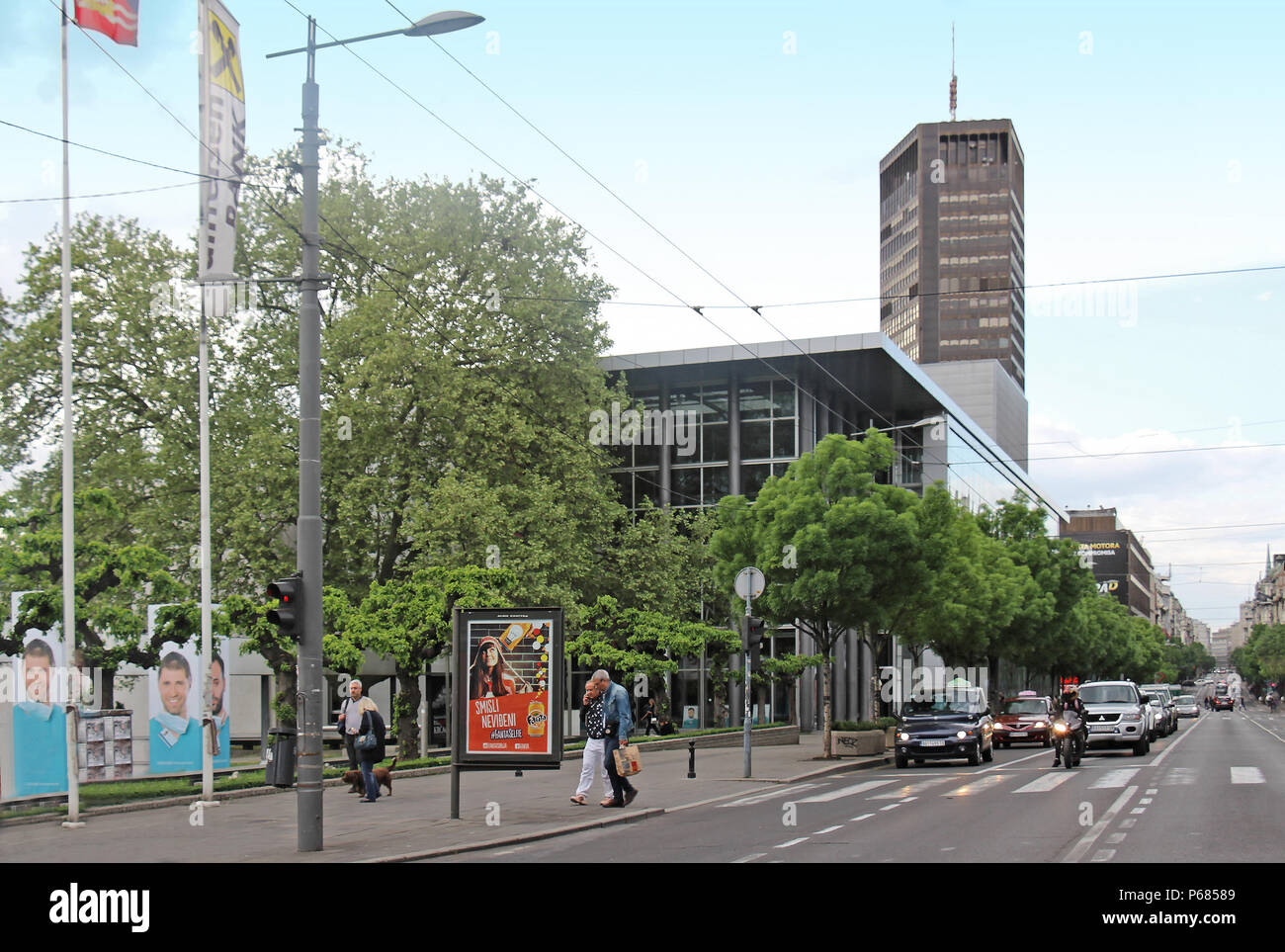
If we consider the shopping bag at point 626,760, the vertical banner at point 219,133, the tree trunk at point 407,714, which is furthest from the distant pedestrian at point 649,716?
the vertical banner at point 219,133

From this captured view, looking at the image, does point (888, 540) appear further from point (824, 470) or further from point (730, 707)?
point (730, 707)

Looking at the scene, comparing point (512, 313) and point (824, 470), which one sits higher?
point (512, 313)

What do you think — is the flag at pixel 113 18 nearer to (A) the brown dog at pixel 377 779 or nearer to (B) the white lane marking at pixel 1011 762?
(A) the brown dog at pixel 377 779

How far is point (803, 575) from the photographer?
98.5ft

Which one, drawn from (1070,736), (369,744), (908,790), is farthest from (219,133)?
(1070,736)

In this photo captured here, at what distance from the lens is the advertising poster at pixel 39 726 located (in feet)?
54.9

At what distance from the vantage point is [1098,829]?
14.2 meters

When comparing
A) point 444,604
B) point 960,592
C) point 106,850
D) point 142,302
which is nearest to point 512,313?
point 142,302

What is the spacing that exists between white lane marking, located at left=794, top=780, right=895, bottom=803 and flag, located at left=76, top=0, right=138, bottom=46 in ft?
46.2

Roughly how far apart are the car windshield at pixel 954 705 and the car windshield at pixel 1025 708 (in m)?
1.32

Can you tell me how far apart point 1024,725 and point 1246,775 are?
15617mm

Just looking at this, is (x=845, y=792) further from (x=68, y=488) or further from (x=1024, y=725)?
(x=1024, y=725)
